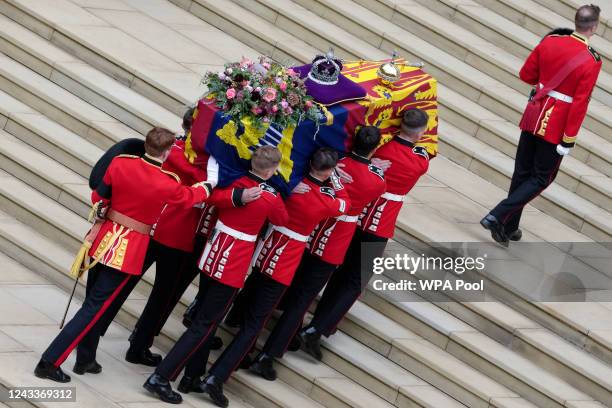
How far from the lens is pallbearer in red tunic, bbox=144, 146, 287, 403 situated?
302 inches

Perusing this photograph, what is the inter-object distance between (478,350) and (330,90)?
6.59ft

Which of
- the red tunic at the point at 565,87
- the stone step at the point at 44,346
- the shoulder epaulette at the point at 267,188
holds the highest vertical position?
the red tunic at the point at 565,87

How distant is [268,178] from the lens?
782cm

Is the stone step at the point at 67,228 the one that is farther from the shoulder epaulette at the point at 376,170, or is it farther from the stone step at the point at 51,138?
the shoulder epaulette at the point at 376,170

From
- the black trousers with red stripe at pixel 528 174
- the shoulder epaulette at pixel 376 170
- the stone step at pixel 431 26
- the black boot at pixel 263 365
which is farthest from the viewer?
the stone step at pixel 431 26

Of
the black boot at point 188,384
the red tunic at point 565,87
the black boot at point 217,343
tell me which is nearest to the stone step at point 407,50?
the red tunic at point 565,87

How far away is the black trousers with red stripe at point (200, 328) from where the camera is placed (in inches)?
309

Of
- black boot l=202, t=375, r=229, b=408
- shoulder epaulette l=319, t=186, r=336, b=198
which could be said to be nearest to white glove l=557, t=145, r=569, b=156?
shoulder epaulette l=319, t=186, r=336, b=198

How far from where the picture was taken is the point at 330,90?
817cm

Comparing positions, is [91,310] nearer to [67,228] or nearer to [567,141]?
[67,228]

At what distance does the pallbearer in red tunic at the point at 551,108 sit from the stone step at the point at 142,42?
2561 millimetres

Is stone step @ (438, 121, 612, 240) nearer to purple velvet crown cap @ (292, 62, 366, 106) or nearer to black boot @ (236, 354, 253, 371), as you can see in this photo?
purple velvet crown cap @ (292, 62, 366, 106)

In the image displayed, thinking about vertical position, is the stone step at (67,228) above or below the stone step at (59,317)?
above

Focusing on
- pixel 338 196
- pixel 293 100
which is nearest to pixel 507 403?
pixel 338 196
